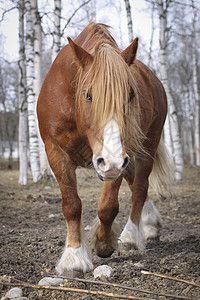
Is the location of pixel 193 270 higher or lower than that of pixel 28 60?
lower

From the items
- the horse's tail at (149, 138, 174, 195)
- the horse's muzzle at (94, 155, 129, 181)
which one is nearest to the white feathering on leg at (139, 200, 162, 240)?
the horse's tail at (149, 138, 174, 195)

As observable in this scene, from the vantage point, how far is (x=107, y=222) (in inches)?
112

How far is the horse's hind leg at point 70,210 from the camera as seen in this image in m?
2.78

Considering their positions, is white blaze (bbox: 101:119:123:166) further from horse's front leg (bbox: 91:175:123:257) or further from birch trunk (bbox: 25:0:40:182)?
birch trunk (bbox: 25:0:40:182)

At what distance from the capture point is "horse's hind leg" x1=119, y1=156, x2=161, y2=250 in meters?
3.41

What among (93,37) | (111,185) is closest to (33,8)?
(93,37)

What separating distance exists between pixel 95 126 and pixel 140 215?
1763 millimetres

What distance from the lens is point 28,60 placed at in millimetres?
10703

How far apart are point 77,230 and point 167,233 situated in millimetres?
1755

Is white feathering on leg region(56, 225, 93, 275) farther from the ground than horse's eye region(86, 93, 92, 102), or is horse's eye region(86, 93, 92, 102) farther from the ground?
horse's eye region(86, 93, 92, 102)

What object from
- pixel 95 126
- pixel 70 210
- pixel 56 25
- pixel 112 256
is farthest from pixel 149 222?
pixel 56 25

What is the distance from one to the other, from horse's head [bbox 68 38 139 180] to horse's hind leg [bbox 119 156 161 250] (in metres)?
1.30

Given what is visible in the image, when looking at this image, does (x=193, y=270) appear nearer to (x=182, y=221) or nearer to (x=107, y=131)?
(x=107, y=131)

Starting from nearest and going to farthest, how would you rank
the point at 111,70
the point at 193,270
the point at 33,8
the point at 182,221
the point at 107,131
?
the point at 107,131 < the point at 111,70 < the point at 193,270 < the point at 182,221 < the point at 33,8
